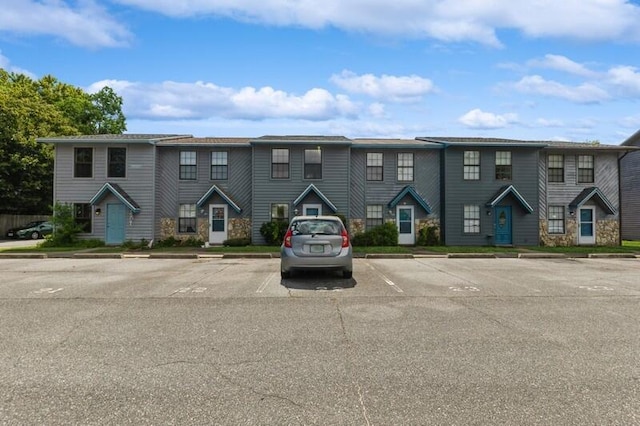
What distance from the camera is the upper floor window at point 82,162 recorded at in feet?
72.6

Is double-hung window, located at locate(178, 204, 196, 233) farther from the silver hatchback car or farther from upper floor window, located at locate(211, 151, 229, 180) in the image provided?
the silver hatchback car

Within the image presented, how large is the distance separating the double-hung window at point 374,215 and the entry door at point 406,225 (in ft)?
3.21

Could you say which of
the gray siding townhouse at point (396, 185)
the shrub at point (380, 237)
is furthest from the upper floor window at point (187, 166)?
the shrub at point (380, 237)

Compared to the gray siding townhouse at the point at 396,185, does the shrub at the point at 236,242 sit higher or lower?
lower

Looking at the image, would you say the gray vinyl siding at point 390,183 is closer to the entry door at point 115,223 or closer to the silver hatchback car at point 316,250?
the silver hatchback car at point 316,250

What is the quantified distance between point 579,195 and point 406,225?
1041 cm

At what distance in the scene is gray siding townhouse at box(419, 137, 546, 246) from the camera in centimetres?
2228

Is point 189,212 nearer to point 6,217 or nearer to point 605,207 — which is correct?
point 6,217

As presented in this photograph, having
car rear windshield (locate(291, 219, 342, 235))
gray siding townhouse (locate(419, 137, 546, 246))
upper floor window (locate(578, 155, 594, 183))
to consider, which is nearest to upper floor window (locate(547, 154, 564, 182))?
upper floor window (locate(578, 155, 594, 183))

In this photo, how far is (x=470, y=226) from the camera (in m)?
22.5

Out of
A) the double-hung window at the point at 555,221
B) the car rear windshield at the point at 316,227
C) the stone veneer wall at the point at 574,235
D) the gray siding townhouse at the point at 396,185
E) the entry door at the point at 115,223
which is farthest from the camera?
the double-hung window at the point at 555,221

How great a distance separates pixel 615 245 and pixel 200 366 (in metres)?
26.4

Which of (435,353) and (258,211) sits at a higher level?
(258,211)

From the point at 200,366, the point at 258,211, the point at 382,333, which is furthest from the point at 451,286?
the point at 258,211
